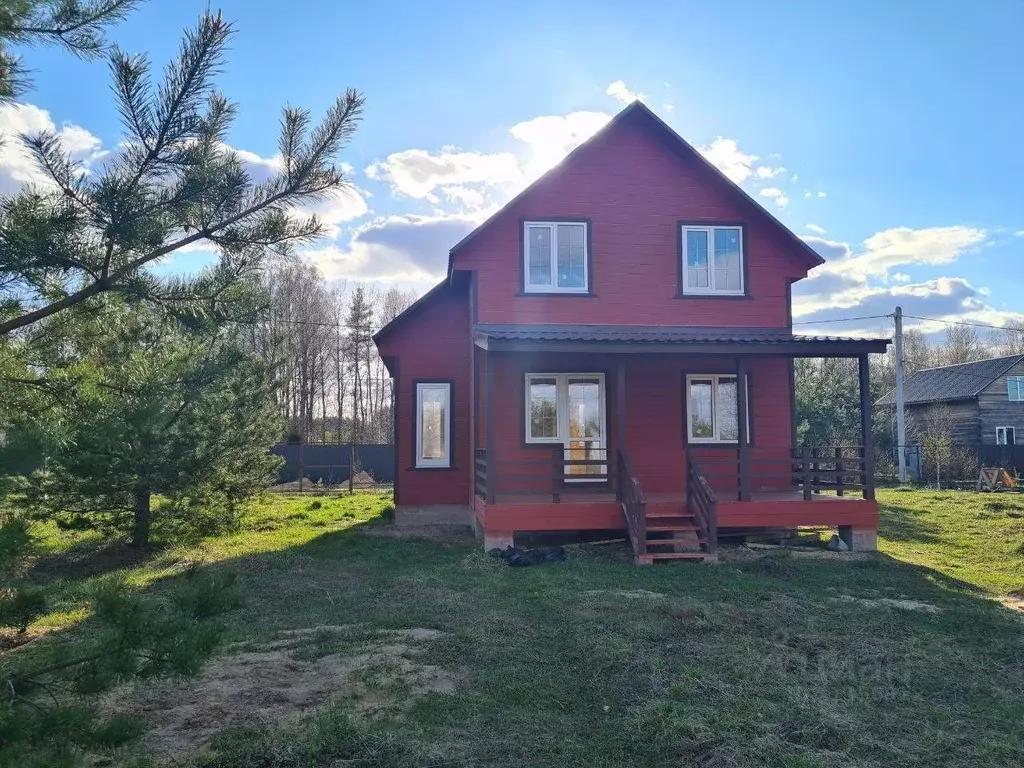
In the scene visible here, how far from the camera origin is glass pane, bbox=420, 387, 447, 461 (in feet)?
48.5

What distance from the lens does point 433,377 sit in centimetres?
1481

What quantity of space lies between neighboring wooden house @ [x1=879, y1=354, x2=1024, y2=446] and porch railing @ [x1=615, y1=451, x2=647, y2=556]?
84.1 ft

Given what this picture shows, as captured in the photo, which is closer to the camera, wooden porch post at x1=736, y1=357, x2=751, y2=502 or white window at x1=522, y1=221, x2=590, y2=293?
wooden porch post at x1=736, y1=357, x2=751, y2=502

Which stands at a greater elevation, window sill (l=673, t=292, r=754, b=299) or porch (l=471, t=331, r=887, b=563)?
window sill (l=673, t=292, r=754, b=299)

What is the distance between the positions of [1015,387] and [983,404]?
1.60 metres

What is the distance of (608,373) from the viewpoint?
43.4ft

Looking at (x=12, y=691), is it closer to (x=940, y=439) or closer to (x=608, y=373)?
(x=608, y=373)

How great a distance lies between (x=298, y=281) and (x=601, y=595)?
32.1m

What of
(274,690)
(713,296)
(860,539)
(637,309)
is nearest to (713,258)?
(713,296)

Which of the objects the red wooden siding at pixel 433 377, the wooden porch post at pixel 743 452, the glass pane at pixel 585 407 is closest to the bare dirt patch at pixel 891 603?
the wooden porch post at pixel 743 452

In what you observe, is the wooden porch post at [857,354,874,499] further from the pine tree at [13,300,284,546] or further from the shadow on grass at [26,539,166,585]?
the shadow on grass at [26,539,166,585]

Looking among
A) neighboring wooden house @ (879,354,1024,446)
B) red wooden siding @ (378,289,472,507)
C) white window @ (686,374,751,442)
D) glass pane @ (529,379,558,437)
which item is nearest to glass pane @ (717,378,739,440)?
white window @ (686,374,751,442)

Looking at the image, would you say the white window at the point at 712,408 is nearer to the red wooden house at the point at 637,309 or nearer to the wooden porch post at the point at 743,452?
the red wooden house at the point at 637,309

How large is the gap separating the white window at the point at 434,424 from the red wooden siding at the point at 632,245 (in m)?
2.38
